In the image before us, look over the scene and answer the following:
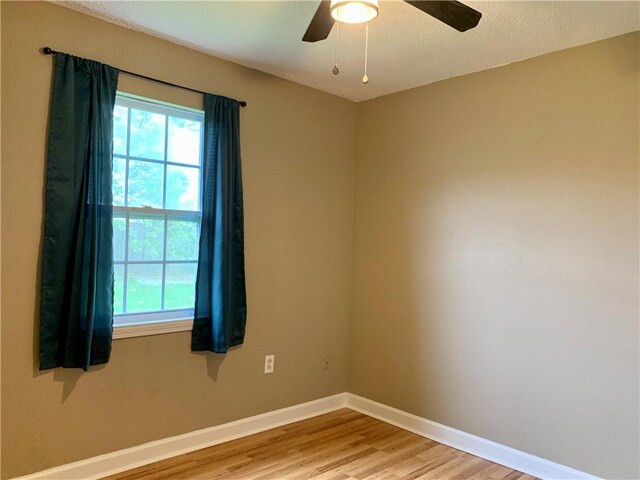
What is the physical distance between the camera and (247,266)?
3.35m

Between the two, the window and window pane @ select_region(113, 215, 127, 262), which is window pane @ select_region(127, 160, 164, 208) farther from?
window pane @ select_region(113, 215, 127, 262)

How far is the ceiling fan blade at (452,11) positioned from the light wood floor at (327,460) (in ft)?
7.92

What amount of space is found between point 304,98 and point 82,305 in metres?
2.14

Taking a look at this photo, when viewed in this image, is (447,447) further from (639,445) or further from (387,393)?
(639,445)

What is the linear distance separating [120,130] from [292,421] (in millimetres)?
2336

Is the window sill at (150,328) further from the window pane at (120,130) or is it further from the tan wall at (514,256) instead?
the tan wall at (514,256)

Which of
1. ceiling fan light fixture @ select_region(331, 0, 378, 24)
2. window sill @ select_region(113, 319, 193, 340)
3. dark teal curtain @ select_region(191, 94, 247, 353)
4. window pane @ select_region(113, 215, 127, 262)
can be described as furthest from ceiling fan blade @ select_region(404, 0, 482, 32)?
Result: window sill @ select_region(113, 319, 193, 340)

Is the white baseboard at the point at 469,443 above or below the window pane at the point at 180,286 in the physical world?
below

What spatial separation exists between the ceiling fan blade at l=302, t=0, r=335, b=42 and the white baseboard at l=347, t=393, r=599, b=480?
2.63 meters

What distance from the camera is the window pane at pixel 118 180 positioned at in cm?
276

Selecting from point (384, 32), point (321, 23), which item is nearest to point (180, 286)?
point (321, 23)

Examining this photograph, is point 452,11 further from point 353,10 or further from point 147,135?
point 147,135

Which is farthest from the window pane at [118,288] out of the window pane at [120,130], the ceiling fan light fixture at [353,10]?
the ceiling fan light fixture at [353,10]

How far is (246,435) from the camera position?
10.9 ft
